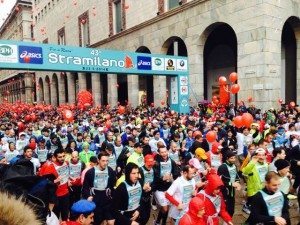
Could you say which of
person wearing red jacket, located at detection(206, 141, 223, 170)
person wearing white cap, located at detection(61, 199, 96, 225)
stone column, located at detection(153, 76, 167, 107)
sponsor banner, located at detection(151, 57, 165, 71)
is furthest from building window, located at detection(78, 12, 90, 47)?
person wearing white cap, located at detection(61, 199, 96, 225)

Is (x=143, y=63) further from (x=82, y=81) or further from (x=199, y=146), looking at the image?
(x=82, y=81)

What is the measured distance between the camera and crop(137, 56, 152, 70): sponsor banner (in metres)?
18.3

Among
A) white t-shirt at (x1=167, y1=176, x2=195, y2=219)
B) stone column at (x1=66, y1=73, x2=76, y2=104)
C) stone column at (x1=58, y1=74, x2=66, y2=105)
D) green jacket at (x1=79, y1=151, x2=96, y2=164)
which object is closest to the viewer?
white t-shirt at (x1=167, y1=176, x2=195, y2=219)

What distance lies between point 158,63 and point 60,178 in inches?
517

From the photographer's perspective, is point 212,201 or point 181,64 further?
point 181,64

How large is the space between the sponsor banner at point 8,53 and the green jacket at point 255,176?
12243mm

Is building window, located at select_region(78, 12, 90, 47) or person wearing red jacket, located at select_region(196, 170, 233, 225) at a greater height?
building window, located at select_region(78, 12, 90, 47)

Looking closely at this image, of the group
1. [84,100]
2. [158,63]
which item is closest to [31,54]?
[158,63]

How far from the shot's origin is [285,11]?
19.0 metres

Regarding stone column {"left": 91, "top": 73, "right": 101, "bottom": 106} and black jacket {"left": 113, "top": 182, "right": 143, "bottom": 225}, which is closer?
black jacket {"left": 113, "top": 182, "right": 143, "bottom": 225}

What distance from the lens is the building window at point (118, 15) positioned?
31527 mm

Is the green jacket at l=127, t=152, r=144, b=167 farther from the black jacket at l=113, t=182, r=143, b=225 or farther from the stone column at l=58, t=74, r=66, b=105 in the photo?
the stone column at l=58, t=74, r=66, b=105

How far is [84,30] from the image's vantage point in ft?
129

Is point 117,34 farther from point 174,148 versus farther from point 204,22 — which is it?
point 174,148
